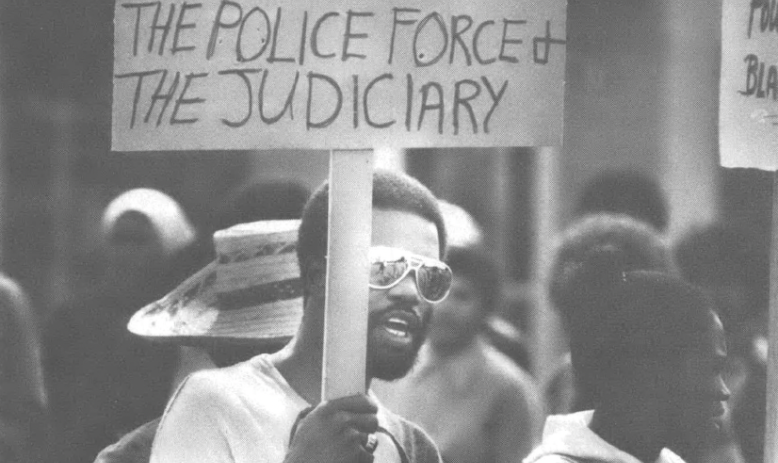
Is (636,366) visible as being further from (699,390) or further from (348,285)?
(348,285)

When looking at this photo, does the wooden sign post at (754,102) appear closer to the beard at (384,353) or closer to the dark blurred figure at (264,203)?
the beard at (384,353)

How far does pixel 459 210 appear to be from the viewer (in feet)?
11.5

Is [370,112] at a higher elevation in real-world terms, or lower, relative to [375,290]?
higher

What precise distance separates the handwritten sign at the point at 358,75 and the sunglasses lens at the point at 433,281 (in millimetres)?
356

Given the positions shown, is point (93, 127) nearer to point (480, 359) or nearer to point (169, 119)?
point (169, 119)

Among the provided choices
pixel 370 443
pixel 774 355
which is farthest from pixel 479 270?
pixel 370 443

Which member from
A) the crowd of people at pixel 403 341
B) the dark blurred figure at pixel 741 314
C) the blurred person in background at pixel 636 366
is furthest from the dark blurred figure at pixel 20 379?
the dark blurred figure at pixel 741 314

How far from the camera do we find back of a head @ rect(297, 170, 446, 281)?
3084mm

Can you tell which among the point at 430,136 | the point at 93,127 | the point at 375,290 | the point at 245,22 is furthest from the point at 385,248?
the point at 93,127

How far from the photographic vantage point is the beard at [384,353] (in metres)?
2.94

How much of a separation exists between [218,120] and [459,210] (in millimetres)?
878

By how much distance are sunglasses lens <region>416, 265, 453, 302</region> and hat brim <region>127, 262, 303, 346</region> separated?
301 millimetres

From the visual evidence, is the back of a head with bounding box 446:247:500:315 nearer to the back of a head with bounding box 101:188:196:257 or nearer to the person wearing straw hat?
the person wearing straw hat

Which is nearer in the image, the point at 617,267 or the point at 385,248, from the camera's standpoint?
the point at 385,248
